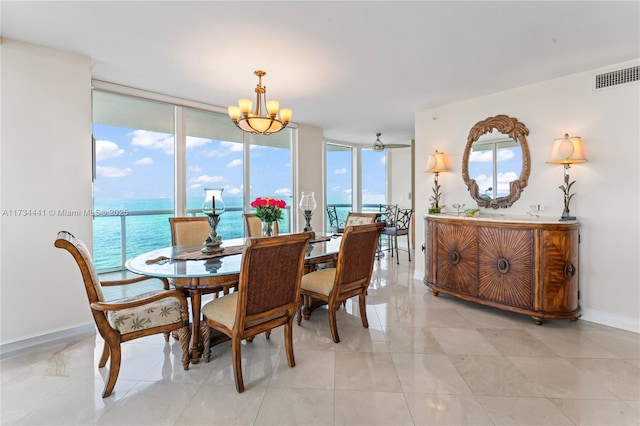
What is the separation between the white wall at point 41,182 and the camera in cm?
241

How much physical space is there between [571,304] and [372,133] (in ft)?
13.4

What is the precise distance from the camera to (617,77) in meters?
2.77

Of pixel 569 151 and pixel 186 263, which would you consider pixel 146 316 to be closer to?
pixel 186 263

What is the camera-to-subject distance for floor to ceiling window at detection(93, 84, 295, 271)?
3592mm

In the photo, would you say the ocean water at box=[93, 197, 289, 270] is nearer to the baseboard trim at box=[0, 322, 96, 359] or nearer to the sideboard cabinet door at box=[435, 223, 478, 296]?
the baseboard trim at box=[0, 322, 96, 359]

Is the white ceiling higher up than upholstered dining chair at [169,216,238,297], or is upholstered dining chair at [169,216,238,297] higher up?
the white ceiling

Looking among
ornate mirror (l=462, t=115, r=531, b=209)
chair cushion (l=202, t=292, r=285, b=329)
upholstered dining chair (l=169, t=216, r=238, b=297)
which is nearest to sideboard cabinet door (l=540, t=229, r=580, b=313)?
ornate mirror (l=462, t=115, r=531, b=209)

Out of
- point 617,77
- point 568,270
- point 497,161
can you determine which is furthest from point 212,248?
point 617,77

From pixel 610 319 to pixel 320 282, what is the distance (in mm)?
2752

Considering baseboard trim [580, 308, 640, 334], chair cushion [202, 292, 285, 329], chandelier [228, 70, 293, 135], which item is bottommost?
baseboard trim [580, 308, 640, 334]

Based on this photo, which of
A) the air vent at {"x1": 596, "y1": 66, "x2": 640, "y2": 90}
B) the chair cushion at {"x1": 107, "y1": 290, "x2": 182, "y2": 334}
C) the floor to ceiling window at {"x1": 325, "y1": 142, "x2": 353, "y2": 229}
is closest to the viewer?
the chair cushion at {"x1": 107, "y1": 290, "x2": 182, "y2": 334}

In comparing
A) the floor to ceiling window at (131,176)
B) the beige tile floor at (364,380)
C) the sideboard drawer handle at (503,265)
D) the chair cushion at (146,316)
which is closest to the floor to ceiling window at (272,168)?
the floor to ceiling window at (131,176)

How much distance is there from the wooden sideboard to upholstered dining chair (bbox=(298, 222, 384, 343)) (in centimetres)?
121

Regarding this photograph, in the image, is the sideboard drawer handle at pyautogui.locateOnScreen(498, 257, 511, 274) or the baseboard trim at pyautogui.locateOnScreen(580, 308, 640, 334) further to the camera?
the sideboard drawer handle at pyautogui.locateOnScreen(498, 257, 511, 274)
